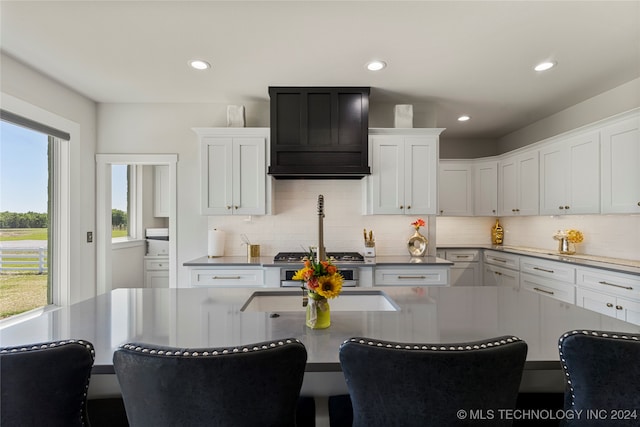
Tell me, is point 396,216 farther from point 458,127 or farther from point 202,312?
point 202,312

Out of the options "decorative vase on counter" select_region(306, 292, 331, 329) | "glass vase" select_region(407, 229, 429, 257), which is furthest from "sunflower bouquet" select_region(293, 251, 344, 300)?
"glass vase" select_region(407, 229, 429, 257)

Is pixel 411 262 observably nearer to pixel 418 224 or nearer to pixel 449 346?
pixel 418 224

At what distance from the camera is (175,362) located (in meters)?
0.70

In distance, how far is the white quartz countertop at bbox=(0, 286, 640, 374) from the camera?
3.49ft

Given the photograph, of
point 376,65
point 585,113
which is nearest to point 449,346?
point 376,65

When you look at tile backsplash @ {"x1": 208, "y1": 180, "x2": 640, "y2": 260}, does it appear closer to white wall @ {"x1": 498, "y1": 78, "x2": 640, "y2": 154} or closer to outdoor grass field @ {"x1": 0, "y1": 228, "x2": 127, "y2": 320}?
white wall @ {"x1": 498, "y1": 78, "x2": 640, "y2": 154}

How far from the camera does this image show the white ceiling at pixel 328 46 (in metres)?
1.89

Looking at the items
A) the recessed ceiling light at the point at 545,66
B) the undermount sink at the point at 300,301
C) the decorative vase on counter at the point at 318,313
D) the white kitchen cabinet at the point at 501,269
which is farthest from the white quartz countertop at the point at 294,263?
the recessed ceiling light at the point at 545,66

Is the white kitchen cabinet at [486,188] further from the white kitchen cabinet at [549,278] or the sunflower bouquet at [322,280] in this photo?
the sunflower bouquet at [322,280]

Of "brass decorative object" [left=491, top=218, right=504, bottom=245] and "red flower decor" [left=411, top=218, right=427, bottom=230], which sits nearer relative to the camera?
"red flower decor" [left=411, top=218, right=427, bottom=230]

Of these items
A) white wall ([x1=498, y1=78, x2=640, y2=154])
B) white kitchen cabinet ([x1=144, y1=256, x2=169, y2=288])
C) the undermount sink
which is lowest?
white kitchen cabinet ([x1=144, y1=256, x2=169, y2=288])

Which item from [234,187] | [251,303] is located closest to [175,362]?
[251,303]

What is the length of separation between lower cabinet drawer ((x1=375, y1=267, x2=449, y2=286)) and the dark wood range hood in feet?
3.24

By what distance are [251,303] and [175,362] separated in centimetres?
101
